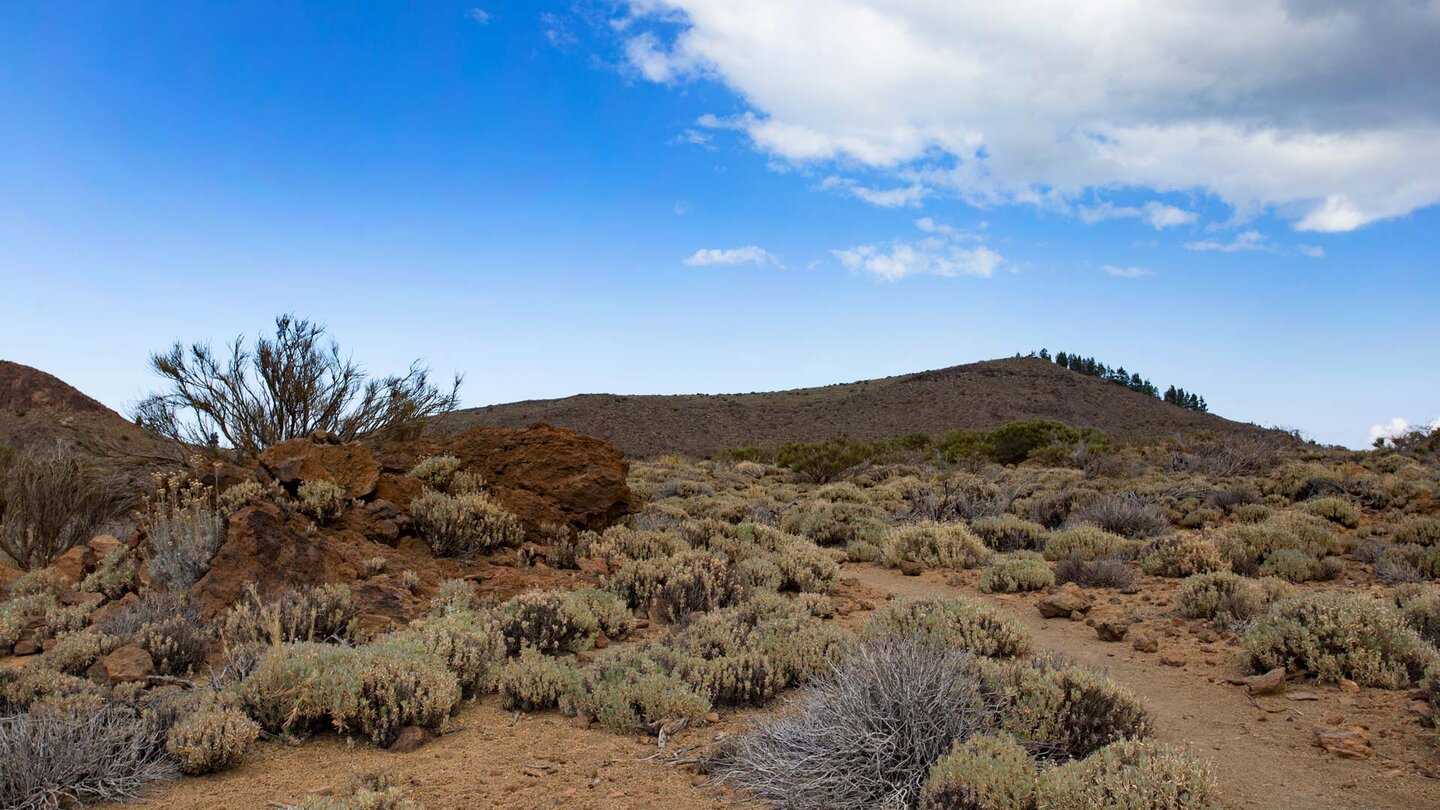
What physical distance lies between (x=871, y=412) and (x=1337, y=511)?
45.4 m

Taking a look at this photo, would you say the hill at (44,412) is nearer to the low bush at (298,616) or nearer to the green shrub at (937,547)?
the low bush at (298,616)

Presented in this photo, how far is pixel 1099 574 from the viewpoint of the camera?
29.9 feet

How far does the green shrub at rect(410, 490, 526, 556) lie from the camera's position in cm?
866

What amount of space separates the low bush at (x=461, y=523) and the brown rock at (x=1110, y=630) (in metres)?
6.12

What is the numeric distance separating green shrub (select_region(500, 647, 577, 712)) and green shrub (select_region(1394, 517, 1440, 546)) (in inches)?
419

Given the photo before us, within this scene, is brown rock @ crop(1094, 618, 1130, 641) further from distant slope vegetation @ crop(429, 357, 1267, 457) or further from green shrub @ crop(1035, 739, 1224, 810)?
distant slope vegetation @ crop(429, 357, 1267, 457)

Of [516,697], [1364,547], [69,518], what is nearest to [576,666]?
[516,697]

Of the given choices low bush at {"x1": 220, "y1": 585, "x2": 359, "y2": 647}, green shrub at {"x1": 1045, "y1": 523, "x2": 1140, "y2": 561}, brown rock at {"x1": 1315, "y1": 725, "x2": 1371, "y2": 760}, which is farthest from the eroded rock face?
brown rock at {"x1": 1315, "y1": 725, "x2": 1371, "y2": 760}

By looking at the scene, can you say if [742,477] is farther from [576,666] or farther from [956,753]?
[956,753]

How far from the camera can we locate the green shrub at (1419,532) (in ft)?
33.5

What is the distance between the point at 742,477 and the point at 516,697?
1875 centimetres

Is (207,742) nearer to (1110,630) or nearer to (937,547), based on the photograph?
(1110,630)

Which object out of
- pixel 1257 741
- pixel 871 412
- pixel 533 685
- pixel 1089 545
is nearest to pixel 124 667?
pixel 533 685

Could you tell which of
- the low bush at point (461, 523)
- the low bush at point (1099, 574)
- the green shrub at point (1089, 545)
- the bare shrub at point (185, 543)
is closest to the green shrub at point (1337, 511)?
the green shrub at point (1089, 545)
